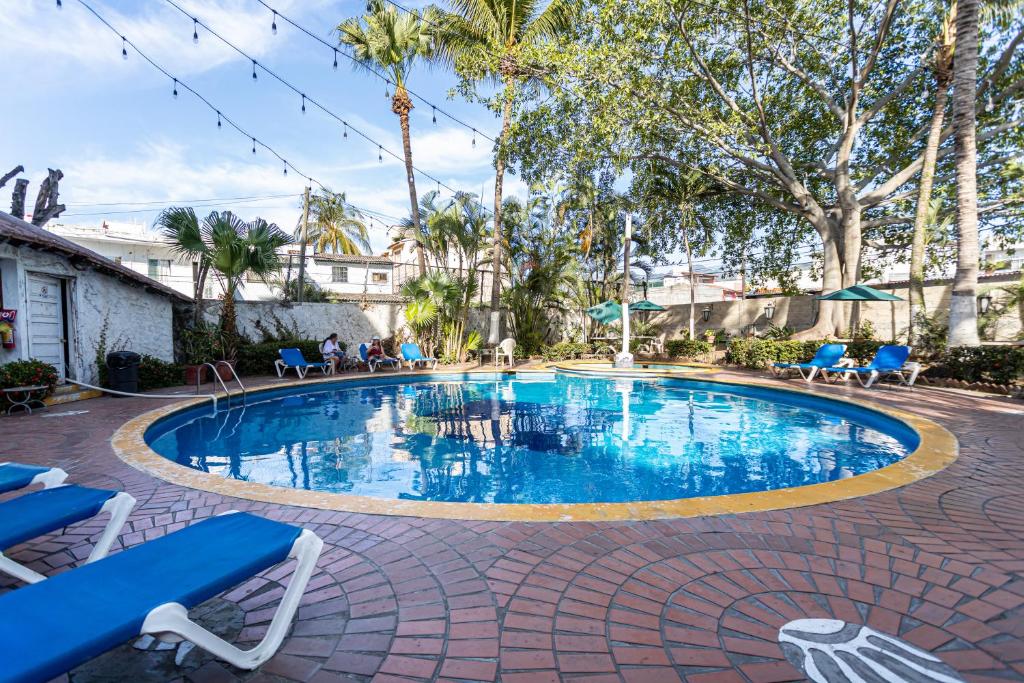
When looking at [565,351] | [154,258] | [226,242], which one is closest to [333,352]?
[226,242]

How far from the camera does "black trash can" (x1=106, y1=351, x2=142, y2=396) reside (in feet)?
27.9

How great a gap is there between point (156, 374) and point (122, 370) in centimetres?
89

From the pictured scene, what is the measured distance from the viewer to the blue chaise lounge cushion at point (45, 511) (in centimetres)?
193

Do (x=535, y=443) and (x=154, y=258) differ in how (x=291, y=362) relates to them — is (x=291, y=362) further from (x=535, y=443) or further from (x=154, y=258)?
(x=154, y=258)

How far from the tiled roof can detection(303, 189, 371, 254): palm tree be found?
22208 millimetres

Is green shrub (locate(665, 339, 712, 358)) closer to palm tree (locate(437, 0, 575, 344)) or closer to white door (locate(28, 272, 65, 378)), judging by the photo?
palm tree (locate(437, 0, 575, 344))

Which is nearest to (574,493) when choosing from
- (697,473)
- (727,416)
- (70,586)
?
(697,473)

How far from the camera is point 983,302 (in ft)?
43.3

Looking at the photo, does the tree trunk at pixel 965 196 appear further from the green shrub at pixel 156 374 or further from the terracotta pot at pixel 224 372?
the green shrub at pixel 156 374

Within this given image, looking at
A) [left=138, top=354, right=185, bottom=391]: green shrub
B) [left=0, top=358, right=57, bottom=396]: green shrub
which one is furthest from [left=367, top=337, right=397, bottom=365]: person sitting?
[left=0, top=358, right=57, bottom=396]: green shrub

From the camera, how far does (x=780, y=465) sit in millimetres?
5191

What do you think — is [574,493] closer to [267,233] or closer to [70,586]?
[70,586]

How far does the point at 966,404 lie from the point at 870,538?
664 cm

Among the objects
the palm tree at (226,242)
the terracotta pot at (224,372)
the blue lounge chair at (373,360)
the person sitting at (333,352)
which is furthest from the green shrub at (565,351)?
the terracotta pot at (224,372)
